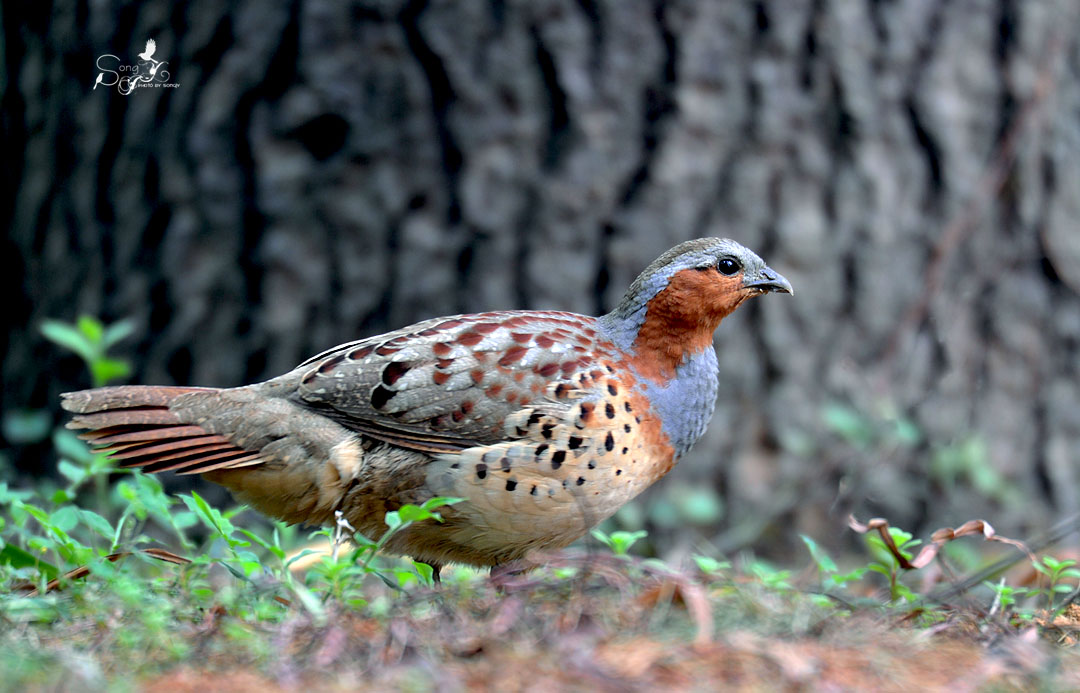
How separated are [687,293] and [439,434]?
120 centimetres

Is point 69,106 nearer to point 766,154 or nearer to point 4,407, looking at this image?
point 4,407

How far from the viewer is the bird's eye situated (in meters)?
4.36

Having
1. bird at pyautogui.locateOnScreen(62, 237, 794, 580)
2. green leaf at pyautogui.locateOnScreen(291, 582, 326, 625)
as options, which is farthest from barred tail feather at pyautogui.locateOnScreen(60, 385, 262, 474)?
green leaf at pyautogui.locateOnScreen(291, 582, 326, 625)

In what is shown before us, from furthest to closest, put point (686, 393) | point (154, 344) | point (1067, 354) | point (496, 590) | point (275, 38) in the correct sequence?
point (1067, 354), point (154, 344), point (275, 38), point (686, 393), point (496, 590)

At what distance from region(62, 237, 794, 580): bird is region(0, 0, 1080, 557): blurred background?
5.11 ft

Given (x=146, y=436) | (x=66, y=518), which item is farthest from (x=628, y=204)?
(x=66, y=518)

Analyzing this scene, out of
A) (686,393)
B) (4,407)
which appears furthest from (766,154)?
(4,407)

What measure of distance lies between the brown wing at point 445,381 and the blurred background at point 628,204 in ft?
4.95

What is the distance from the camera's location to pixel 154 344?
19.4 ft

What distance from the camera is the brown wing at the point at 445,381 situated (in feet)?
13.1

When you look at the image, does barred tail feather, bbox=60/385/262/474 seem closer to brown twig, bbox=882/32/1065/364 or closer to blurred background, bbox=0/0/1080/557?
blurred background, bbox=0/0/1080/557

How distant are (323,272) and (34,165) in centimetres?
205

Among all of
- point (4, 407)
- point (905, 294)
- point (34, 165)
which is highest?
point (34, 165)

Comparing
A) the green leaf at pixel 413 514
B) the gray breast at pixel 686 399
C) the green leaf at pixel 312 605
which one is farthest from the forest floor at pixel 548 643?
the gray breast at pixel 686 399
